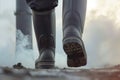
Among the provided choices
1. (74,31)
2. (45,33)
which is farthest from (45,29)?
(74,31)

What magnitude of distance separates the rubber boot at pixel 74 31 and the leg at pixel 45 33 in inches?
6.8

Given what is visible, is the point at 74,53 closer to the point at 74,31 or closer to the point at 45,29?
the point at 74,31

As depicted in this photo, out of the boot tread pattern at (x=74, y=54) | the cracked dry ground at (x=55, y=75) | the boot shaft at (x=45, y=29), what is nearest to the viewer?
the cracked dry ground at (x=55, y=75)

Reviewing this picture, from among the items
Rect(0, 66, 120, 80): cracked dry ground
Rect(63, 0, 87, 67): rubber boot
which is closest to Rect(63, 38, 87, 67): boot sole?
Rect(63, 0, 87, 67): rubber boot

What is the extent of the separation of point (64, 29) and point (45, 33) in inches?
15.4

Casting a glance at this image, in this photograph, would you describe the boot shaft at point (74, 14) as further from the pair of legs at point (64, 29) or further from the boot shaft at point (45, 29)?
the boot shaft at point (45, 29)

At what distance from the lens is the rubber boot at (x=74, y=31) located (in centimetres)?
262

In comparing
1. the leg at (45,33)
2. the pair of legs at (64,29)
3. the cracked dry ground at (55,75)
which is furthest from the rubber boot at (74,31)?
the cracked dry ground at (55,75)

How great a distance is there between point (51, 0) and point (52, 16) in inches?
10.7

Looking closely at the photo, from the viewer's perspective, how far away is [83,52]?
2691 millimetres

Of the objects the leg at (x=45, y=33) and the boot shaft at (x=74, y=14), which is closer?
the boot shaft at (x=74, y=14)

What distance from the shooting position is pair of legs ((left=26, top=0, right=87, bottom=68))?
2.66 meters

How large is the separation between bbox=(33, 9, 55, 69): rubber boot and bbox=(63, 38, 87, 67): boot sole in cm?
36

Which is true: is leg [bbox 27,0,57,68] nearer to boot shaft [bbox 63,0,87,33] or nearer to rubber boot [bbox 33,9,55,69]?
rubber boot [bbox 33,9,55,69]
